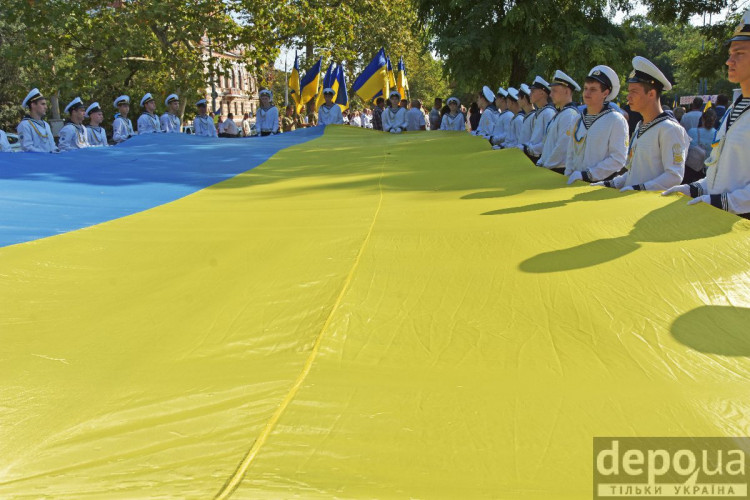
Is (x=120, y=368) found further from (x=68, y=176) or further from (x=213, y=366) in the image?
(x=68, y=176)

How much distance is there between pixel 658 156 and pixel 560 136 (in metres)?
1.96

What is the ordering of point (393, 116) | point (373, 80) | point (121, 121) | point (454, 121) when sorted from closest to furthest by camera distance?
point (121, 121), point (454, 121), point (393, 116), point (373, 80)

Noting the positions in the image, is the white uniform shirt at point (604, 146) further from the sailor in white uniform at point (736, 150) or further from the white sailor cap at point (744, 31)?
the white sailor cap at point (744, 31)

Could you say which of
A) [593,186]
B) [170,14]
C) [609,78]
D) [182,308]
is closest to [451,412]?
[182,308]

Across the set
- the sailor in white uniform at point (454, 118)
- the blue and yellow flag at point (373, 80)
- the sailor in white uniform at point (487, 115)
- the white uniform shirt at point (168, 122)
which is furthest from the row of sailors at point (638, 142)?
the blue and yellow flag at point (373, 80)

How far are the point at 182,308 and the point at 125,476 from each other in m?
1.18

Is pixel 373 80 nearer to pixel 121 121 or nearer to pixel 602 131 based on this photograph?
pixel 121 121

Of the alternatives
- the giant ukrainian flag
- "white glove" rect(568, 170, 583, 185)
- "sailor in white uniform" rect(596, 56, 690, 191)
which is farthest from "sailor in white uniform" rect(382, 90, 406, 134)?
the giant ukrainian flag

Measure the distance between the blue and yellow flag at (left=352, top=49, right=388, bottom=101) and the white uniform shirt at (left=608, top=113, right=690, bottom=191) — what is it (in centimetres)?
1282

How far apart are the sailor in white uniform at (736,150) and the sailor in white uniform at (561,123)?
2737mm

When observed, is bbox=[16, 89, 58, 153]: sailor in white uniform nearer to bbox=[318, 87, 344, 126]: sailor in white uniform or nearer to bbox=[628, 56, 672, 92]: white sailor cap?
bbox=[318, 87, 344, 126]: sailor in white uniform

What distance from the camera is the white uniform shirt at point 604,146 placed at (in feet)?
15.9

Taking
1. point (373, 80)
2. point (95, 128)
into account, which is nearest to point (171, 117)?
point (95, 128)

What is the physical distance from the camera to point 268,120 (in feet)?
45.2
